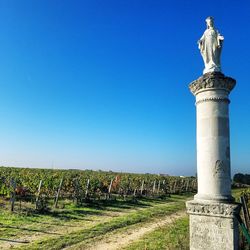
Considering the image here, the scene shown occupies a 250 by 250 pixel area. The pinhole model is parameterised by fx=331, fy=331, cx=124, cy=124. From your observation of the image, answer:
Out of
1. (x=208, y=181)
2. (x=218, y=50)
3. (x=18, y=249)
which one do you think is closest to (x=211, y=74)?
(x=218, y=50)

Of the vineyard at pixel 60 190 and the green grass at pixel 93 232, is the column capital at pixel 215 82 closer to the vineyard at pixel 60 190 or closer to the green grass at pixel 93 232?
the green grass at pixel 93 232

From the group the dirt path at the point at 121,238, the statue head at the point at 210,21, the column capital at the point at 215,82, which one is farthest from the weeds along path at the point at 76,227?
the statue head at the point at 210,21

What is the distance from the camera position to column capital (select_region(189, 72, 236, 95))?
6.39 metres

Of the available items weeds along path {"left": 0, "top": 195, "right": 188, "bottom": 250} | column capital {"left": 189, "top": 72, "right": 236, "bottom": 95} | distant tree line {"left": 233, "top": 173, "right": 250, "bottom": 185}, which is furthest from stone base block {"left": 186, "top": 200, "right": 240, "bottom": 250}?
distant tree line {"left": 233, "top": 173, "right": 250, "bottom": 185}

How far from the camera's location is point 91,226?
12.2 m

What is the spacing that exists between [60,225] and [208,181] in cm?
775

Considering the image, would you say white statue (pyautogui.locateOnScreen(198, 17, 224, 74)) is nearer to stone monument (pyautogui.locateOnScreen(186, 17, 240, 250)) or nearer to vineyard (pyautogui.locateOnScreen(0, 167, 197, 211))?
stone monument (pyautogui.locateOnScreen(186, 17, 240, 250))

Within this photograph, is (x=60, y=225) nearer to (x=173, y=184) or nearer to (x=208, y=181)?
(x=208, y=181)

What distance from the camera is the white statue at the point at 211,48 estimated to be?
6727 millimetres

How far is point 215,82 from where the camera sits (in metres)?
6.39

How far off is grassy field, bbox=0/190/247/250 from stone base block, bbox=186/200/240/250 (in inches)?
88.1

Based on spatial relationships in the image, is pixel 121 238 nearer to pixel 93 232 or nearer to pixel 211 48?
pixel 93 232

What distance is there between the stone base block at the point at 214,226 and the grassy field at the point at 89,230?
2237mm

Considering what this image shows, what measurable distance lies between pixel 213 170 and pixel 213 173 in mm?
56
